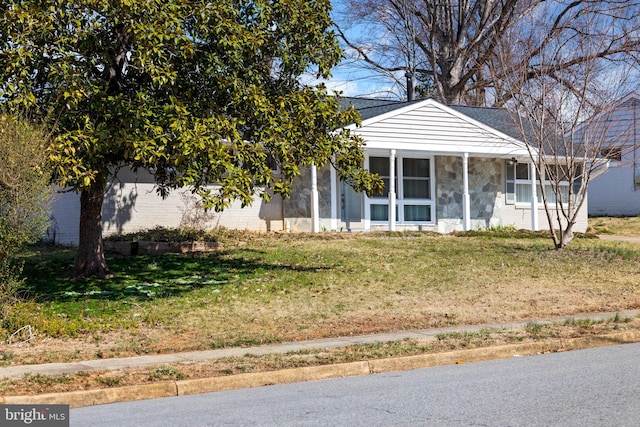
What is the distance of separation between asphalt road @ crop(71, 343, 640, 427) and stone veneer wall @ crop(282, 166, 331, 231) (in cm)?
1439

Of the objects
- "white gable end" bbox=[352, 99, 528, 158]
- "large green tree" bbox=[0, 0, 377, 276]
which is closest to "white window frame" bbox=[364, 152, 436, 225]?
"white gable end" bbox=[352, 99, 528, 158]

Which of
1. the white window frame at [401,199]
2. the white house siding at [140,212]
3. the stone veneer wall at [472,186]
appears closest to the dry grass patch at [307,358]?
the white house siding at [140,212]

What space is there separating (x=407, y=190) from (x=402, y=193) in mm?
426

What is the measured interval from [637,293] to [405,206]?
1087 centimetres

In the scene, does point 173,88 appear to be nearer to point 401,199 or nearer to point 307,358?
point 307,358

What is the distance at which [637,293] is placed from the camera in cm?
1554

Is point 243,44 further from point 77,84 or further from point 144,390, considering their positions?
point 144,390

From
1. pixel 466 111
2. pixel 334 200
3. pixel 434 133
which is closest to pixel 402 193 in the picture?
pixel 434 133

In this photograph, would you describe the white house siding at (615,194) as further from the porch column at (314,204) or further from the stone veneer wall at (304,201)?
the porch column at (314,204)

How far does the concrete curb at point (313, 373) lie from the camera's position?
26.2ft

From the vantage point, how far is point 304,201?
24.0 meters

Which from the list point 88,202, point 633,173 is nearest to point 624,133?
point 88,202

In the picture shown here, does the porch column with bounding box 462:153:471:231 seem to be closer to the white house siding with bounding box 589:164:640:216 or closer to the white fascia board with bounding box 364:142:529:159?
the white fascia board with bounding box 364:142:529:159

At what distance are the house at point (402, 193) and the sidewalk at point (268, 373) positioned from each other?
10907mm
